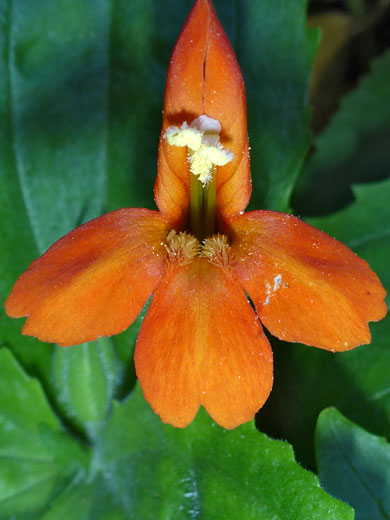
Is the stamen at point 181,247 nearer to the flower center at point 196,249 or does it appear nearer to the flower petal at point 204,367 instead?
the flower center at point 196,249

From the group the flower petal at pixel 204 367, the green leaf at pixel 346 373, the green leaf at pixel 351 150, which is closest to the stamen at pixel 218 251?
the flower petal at pixel 204 367

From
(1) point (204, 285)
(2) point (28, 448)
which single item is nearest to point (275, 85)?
(1) point (204, 285)

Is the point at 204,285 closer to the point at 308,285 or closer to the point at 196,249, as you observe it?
the point at 196,249

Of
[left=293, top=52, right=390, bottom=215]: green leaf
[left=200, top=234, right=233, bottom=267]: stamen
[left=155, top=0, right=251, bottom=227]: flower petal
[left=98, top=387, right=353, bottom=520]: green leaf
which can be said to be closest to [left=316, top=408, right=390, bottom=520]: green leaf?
[left=98, top=387, right=353, bottom=520]: green leaf

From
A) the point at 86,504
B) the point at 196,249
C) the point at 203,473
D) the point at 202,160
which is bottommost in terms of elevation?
the point at 86,504

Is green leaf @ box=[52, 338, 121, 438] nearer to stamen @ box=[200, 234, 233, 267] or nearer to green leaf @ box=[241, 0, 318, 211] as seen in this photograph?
stamen @ box=[200, 234, 233, 267]

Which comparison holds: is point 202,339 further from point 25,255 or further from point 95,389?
point 25,255
